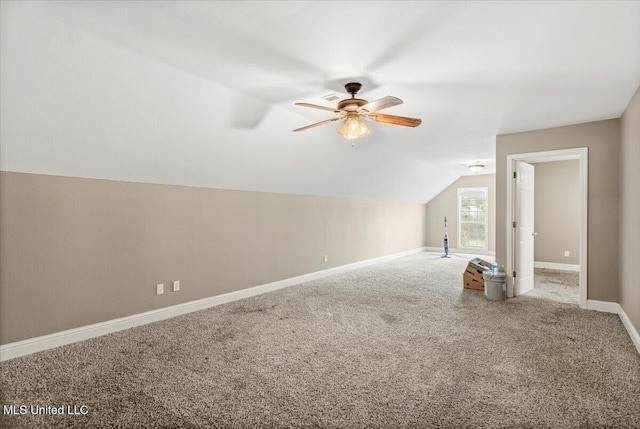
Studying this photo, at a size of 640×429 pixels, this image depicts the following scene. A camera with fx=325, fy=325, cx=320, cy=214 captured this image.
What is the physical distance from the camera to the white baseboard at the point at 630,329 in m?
3.09

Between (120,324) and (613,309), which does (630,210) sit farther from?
(120,324)

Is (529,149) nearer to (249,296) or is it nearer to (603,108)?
(603,108)

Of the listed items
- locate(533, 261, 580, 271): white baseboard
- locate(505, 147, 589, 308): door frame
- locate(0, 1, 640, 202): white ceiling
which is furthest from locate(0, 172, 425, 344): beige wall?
locate(533, 261, 580, 271): white baseboard

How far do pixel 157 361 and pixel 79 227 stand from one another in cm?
159

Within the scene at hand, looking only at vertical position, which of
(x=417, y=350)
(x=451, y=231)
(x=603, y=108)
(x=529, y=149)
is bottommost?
(x=417, y=350)

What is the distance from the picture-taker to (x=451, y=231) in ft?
34.2

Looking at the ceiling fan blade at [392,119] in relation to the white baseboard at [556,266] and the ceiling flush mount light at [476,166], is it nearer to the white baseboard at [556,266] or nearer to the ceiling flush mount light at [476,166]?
the ceiling flush mount light at [476,166]

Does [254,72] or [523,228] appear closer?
[254,72]

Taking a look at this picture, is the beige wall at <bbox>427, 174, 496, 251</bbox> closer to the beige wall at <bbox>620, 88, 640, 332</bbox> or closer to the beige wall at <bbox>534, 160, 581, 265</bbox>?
the beige wall at <bbox>534, 160, 581, 265</bbox>

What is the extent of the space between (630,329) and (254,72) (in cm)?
462

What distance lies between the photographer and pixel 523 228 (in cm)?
524

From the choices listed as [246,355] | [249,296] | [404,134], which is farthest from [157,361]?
[404,134]

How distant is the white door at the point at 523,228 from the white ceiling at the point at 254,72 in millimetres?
1034

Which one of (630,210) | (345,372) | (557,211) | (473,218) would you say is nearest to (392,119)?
(345,372)
